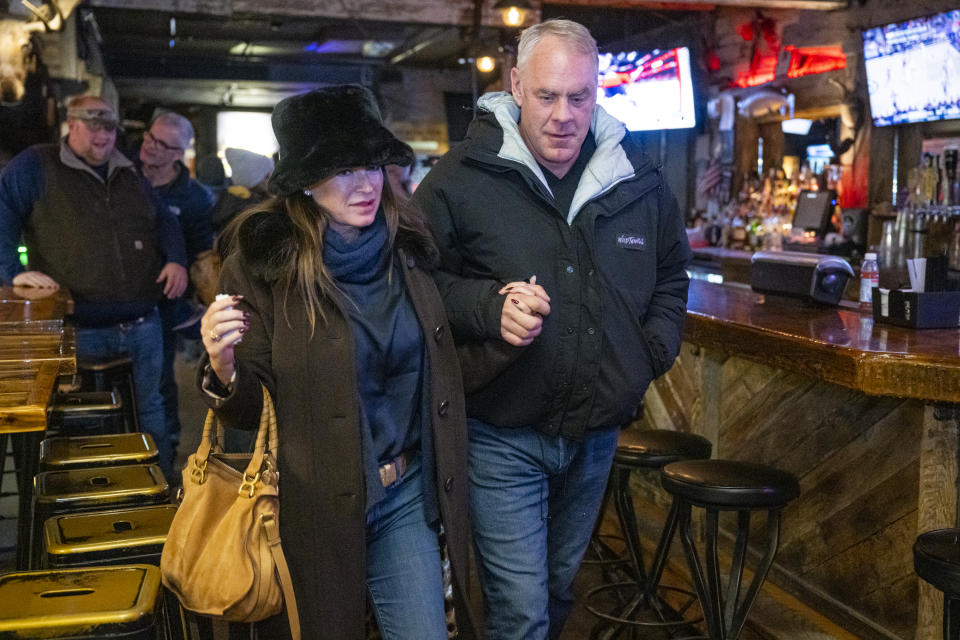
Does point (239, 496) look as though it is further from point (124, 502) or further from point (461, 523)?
point (124, 502)

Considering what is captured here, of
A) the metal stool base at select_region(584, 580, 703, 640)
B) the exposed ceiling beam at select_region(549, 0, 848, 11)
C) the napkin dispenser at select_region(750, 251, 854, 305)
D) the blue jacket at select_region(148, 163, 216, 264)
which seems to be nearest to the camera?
the metal stool base at select_region(584, 580, 703, 640)

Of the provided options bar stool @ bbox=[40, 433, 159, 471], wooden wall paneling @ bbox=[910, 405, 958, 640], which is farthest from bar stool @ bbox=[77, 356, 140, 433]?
wooden wall paneling @ bbox=[910, 405, 958, 640]

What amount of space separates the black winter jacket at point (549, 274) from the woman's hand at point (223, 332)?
21.2 inches

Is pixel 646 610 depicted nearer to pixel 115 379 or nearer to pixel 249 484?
pixel 249 484

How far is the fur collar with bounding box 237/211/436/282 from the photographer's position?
195 cm

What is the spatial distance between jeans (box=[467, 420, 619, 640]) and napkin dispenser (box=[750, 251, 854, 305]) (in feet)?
4.83

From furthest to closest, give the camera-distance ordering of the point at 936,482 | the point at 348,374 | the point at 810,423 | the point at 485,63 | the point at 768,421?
the point at 485,63
the point at 768,421
the point at 810,423
the point at 936,482
the point at 348,374

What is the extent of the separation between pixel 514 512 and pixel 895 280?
2903 millimetres

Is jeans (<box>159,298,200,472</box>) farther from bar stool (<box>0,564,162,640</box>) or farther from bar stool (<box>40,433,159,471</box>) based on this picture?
bar stool (<box>0,564,162,640</box>)

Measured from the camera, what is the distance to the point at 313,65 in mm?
14711

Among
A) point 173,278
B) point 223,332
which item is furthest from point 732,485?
point 173,278

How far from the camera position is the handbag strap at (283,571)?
1.89m

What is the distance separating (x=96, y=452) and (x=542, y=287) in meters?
1.72

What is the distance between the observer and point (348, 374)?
6.27ft
